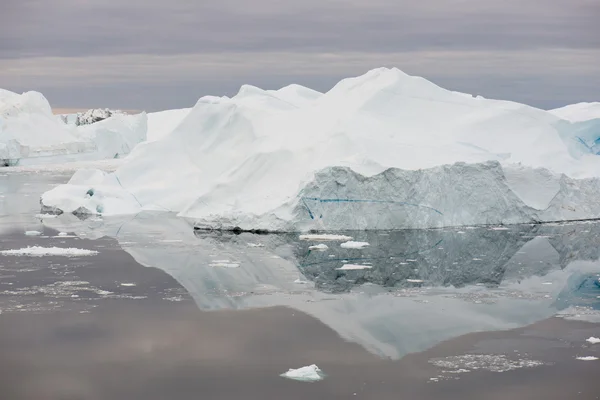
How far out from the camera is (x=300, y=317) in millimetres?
8555

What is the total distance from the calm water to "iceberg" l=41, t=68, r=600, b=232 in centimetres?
75

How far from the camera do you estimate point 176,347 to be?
7441 mm

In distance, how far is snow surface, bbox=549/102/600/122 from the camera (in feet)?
67.6

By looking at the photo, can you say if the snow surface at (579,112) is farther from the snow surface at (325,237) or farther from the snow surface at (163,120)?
the snow surface at (163,120)

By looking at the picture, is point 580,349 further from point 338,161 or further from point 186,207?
point 186,207

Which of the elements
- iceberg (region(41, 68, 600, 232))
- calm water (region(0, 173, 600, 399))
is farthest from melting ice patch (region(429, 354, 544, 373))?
iceberg (region(41, 68, 600, 232))

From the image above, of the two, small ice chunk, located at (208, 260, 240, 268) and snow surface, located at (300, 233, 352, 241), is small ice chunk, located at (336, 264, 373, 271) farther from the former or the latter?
snow surface, located at (300, 233, 352, 241)

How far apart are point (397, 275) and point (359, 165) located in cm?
412

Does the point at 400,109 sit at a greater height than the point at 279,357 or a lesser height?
greater

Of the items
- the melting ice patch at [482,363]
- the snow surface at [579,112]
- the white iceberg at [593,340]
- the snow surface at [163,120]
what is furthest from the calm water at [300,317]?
the snow surface at [163,120]

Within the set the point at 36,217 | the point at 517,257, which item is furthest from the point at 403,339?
the point at 36,217

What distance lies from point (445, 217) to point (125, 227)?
226 inches

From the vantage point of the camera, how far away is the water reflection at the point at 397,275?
849 cm

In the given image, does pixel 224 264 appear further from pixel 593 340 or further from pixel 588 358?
pixel 588 358
